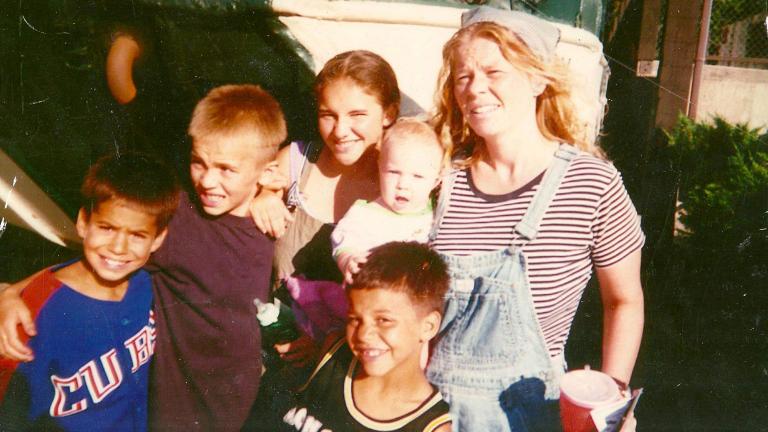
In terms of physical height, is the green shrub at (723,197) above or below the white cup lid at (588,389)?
above

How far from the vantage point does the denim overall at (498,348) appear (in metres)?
1.64

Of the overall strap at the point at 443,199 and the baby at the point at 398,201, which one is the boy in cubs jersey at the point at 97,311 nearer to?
the baby at the point at 398,201

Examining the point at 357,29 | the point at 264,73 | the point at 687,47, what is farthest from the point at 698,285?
the point at 264,73

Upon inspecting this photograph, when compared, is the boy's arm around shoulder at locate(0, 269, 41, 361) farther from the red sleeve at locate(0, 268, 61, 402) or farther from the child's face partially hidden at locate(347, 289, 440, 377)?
the child's face partially hidden at locate(347, 289, 440, 377)

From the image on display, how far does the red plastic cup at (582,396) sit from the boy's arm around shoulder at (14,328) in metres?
1.52

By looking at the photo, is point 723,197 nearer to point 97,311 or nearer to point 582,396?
point 582,396

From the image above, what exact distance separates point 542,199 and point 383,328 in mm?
602

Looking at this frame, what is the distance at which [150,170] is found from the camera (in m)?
1.84

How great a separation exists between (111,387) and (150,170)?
71cm

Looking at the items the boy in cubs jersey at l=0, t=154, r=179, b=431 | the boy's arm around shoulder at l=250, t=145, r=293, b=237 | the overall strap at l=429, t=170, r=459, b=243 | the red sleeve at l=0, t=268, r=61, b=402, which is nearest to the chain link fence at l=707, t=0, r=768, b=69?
the overall strap at l=429, t=170, r=459, b=243

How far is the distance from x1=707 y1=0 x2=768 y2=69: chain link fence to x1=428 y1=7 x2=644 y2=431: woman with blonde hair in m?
5.79

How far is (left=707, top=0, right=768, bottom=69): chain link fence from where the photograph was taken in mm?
6516

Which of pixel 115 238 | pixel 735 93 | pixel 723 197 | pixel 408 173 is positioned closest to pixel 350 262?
pixel 408 173

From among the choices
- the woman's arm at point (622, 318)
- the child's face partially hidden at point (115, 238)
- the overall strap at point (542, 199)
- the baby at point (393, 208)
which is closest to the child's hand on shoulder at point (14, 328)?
the child's face partially hidden at point (115, 238)
